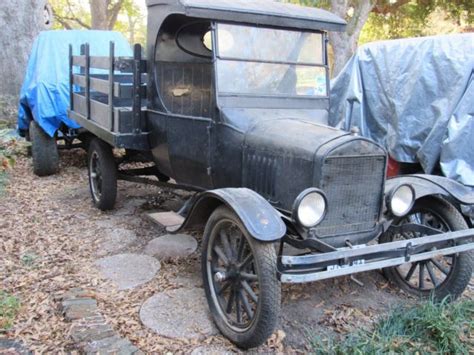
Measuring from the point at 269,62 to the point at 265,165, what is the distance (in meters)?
1.10

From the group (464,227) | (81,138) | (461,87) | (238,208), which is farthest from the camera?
(81,138)

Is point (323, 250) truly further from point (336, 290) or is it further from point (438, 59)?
point (438, 59)

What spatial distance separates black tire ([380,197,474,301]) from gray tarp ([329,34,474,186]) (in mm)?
1356

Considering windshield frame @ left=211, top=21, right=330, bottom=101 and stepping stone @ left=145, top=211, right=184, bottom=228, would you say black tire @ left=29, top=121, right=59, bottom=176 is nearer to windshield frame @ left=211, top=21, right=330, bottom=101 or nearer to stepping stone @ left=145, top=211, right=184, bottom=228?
stepping stone @ left=145, top=211, right=184, bottom=228

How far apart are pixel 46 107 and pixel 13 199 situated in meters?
1.50

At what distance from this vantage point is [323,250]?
312 cm

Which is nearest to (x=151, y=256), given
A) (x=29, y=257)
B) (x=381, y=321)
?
(x=29, y=257)

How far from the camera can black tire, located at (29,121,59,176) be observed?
6789 mm

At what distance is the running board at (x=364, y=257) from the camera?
9.16ft

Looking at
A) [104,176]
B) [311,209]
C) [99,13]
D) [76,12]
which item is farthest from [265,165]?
[76,12]

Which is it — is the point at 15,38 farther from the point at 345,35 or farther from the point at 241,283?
the point at 241,283

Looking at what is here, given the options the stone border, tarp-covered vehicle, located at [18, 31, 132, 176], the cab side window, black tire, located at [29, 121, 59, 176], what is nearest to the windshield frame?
the cab side window

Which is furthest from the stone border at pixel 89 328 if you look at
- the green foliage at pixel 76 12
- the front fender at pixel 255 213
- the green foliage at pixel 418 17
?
the green foliage at pixel 76 12

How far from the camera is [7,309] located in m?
3.36
